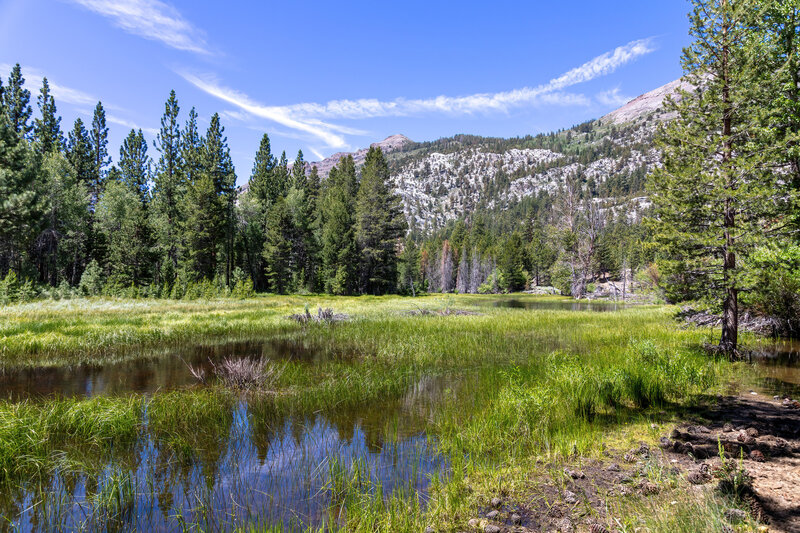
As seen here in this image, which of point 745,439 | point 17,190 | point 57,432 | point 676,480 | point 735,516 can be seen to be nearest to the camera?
point 735,516

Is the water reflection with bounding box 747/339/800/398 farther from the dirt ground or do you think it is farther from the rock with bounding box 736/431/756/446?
the rock with bounding box 736/431/756/446

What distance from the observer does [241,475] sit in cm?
526

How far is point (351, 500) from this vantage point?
461cm

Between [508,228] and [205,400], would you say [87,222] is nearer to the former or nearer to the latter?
[205,400]

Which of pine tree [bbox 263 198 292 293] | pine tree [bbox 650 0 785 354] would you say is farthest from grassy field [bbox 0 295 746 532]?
pine tree [bbox 263 198 292 293]

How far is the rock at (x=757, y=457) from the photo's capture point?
5160mm

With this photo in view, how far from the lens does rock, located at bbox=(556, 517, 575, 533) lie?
375cm

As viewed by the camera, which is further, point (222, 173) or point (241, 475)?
point (222, 173)

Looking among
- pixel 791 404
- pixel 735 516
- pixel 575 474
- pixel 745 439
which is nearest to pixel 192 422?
pixel 575 474

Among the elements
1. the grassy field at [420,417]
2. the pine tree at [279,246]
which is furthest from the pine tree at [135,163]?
the grassy field at [420,417]

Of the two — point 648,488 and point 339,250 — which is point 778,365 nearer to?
point 648,488

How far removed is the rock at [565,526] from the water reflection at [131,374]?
9365 mm

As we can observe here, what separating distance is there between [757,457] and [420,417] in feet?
17.3

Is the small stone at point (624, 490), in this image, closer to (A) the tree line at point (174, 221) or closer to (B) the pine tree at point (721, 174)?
(B) the pine tree at point (721, 174)
